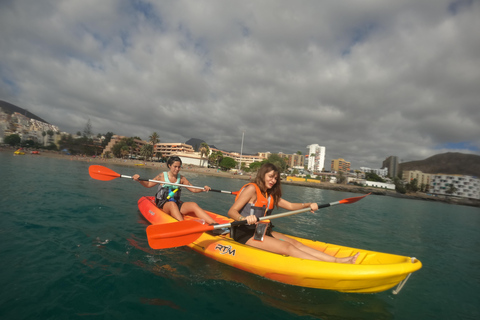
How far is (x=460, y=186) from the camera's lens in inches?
3947

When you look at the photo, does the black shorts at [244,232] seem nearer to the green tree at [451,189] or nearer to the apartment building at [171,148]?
the apartment building at [171,148]

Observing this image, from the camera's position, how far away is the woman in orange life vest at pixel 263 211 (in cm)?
383

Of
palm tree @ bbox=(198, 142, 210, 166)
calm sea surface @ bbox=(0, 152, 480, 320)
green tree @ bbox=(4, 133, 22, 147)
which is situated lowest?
calm sea surface @ bbox=(0, 152, 480, 320)

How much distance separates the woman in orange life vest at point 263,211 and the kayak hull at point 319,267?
18cm

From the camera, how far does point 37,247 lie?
166 inches

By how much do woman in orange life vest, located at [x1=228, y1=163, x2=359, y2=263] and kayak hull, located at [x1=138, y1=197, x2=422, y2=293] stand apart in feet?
0.59

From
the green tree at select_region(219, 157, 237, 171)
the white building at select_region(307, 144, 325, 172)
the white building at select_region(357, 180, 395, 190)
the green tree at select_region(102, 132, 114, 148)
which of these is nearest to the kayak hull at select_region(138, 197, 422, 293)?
the green tree at select_region(219, 157, 237, 171)

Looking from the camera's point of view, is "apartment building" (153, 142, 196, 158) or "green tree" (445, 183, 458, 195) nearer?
"green tree" (445, 183, 458, 195)

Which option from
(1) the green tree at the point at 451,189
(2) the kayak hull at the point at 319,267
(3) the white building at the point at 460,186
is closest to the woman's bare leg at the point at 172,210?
(2) the kayak hull at the point at 319,267

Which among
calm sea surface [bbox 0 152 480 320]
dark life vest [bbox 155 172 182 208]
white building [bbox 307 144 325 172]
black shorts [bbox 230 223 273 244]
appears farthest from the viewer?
white building [bbox 307 144 325 172]

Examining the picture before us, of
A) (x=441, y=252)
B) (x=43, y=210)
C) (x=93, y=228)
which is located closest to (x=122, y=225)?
(x=93, y=228)

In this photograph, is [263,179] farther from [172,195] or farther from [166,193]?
[166,193]

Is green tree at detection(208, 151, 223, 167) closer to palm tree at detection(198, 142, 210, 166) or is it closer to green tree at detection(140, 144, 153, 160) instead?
palm tree at detection(198, 142, 210, 166)

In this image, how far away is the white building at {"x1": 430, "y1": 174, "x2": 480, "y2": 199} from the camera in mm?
96350
